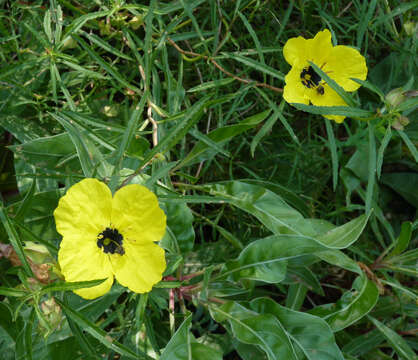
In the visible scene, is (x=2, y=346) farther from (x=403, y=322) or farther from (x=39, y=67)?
(x=403, y=322)

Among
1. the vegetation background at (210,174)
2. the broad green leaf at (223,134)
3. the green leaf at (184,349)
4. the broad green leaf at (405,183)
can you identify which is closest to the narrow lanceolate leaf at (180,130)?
the vegetation background at (210,174)

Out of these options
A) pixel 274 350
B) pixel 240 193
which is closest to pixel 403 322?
pixel 274 350

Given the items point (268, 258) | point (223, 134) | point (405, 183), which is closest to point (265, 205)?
point (268, 258)

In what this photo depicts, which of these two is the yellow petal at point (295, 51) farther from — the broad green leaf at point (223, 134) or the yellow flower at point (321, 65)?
the broad green leaf at point (223, 134)

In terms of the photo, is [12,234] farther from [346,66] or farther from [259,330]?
[346,66]

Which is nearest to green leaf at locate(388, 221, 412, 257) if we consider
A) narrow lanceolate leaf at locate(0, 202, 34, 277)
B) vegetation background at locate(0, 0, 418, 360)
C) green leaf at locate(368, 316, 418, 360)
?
vegetation background at locate(0, 0, 418, 360)

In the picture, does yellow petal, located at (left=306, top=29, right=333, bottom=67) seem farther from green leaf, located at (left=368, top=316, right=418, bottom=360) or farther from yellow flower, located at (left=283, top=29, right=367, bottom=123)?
green leaf, located at (left=368, top=316, right=418, bottom=360)

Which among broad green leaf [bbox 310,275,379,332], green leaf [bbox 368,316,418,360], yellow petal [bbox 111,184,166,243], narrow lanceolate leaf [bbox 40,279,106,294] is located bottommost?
green leaf [bbox 368,316,418,360]
